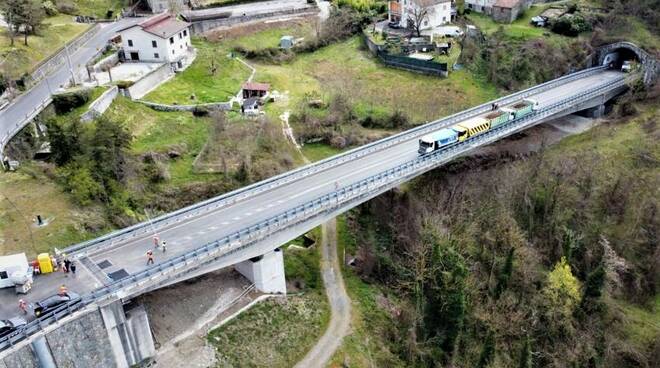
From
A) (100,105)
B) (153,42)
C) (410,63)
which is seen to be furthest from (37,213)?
(410,63)

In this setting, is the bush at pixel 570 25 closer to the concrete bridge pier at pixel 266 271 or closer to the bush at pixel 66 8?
the concrete bridge pier at pixel 266 271

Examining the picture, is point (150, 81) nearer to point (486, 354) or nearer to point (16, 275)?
point (16, 275)

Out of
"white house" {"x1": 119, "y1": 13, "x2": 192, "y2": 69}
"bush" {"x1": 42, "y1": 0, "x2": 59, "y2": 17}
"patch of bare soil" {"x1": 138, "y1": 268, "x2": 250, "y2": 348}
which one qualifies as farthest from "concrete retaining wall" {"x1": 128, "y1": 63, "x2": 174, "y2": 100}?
"patch of bare soil" {"x1": 138, "y1": 268, "x2": 250, "y2": 348}

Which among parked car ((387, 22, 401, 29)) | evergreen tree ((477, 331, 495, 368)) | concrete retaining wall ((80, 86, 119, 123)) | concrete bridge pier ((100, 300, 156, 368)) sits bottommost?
evergreen tree ((477, 331, 495, 368))

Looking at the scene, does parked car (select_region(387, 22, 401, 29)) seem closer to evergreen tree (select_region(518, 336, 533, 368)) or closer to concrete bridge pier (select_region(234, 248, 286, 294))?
concrete bridge pier (select_region(234, 248, 286, 294))

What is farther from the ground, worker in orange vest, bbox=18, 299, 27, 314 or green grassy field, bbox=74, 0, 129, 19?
green grassy field, bbox=74, 0, 129, 19

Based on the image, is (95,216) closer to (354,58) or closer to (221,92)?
(221,92)

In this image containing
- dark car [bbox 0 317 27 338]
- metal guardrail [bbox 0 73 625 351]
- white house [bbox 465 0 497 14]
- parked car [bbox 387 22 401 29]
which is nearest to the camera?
dark car [bbox 0 317 27 338]
